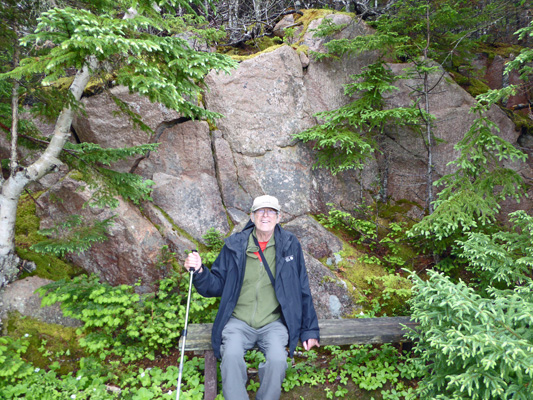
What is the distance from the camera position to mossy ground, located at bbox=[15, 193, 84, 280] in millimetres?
5379

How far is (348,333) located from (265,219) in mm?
1914

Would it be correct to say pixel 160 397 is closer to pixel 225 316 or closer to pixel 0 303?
pixel 225 316

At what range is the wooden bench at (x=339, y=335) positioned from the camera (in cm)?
398

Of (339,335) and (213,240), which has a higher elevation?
(213,240)

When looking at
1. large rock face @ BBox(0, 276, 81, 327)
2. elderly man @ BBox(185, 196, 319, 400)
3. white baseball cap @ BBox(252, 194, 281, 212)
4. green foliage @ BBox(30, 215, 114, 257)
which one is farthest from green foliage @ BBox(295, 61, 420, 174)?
large rock face @ BBox(0, 276, 81, 327)

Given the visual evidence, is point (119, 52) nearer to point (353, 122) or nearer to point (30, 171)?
point (30, 171)

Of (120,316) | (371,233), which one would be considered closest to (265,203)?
(120,316)

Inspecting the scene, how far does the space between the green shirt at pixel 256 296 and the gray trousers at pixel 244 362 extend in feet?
0.29

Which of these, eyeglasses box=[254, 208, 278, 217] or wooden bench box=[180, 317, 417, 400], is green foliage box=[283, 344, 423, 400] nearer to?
wooden bench box=[180, 317, 417, 400]

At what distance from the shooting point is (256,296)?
377cm

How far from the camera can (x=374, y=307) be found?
547 cm

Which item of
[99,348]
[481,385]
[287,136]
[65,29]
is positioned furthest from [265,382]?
[287,136]

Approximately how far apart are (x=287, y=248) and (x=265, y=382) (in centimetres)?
148

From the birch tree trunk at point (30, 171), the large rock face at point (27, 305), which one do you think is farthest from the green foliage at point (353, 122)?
the large rock face at point (27, 305)
